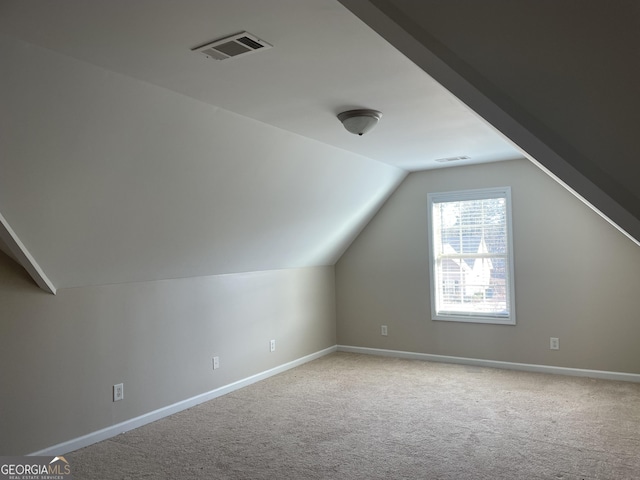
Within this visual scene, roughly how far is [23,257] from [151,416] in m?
1.71

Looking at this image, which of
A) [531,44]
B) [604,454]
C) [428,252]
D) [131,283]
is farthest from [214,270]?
[531,44]

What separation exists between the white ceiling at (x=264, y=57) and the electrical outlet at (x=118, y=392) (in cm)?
226

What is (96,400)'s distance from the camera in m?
3.63

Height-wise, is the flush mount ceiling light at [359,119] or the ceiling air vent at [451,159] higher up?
the ceiling air vent at [451,159]

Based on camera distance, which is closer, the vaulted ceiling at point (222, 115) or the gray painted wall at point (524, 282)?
the vaulted ceiling at point (222, 115)

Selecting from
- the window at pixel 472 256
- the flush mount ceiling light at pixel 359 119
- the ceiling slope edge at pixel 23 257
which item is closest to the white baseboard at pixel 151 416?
the ceiling slope edge at pixel 23 257

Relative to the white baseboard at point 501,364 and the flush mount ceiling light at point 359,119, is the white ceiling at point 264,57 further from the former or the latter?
the white baseboard at point 501,364

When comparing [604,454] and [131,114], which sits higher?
[131,114]

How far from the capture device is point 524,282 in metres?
5.40

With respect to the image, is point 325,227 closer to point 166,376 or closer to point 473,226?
point 473,226

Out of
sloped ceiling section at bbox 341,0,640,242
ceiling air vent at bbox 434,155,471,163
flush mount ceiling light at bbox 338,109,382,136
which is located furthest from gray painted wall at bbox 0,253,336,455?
sloped ceiling section at bbox 341,0,640,242

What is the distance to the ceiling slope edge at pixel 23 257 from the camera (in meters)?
2.83

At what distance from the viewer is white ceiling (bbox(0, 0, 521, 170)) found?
79.5 inches

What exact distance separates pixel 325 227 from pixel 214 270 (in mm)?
1456
